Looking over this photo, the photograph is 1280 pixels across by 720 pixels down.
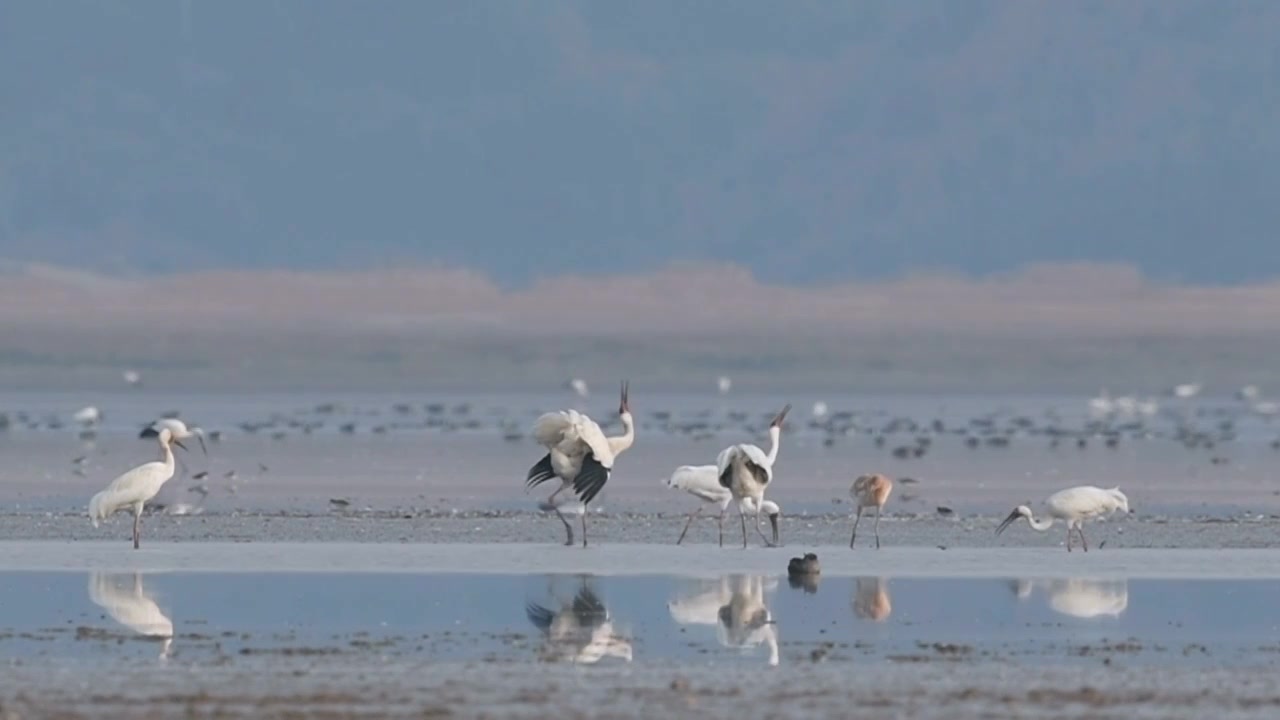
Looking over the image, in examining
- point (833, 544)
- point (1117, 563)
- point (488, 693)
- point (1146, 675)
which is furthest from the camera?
point (833, 544)

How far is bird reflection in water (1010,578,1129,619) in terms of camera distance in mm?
16094

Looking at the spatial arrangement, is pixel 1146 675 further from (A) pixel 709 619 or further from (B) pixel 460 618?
(B) pixel 460 618

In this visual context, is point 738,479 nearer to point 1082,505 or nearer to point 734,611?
point 1082,505

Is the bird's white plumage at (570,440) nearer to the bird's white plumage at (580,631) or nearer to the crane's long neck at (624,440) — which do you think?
the crane's long neck at (624,440)

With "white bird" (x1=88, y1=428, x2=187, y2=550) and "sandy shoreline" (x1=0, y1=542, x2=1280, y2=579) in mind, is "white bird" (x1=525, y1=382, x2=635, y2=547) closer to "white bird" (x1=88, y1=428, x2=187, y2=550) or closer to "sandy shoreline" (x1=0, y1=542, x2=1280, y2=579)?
"sandy shoreline" (x1=0, y1=542, x2=1280, y2=579)

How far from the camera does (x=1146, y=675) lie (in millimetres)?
12711

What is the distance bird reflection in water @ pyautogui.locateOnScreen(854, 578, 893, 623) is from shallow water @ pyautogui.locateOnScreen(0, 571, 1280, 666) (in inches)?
1.2

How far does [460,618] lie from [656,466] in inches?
936

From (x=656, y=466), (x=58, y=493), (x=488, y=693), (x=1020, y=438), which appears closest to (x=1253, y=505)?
(x=656, y=466)

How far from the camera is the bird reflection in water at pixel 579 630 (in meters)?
13.5

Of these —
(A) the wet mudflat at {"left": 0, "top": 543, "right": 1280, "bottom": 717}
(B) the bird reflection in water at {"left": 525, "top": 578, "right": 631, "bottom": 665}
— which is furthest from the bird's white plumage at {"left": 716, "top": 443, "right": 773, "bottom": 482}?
(B) the bird reflection in water at {"left": 525, "top": 578, "right": 631, "bottom": 665}

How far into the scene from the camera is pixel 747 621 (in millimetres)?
15172

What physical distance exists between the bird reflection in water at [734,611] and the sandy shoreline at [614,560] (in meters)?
1.00

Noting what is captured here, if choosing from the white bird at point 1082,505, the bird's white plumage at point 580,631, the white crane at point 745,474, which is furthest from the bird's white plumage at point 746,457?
the bird's white plumage at point 580,631
